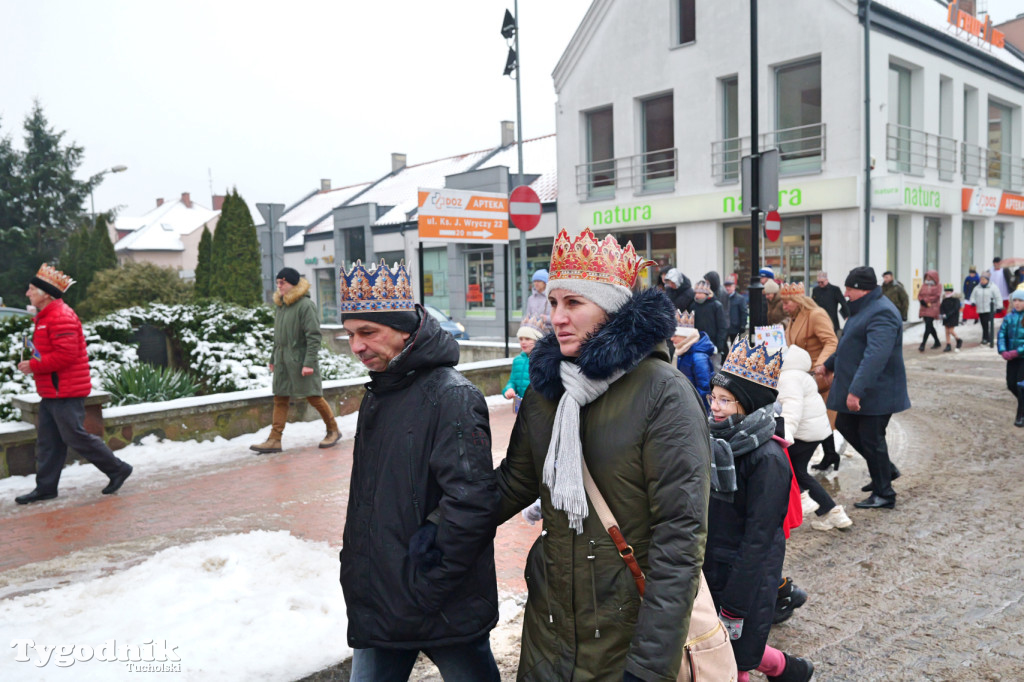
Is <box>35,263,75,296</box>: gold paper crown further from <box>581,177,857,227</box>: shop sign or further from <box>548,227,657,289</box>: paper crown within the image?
<box>581,177,857,227</box>: shop sign

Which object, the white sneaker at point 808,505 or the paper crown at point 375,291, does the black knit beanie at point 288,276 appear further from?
the paper crown at point 375,291

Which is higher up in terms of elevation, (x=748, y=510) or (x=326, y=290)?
(x=326, y=290)

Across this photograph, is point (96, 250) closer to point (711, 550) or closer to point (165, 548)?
point (165, 548)

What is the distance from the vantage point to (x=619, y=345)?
2.10m

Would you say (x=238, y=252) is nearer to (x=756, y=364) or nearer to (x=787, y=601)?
(x=787, y=601)

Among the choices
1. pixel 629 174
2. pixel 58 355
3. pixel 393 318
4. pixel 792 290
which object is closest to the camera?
pixel 393 318

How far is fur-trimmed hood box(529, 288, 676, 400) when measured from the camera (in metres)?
2.10

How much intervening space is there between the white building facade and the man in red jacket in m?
14.4

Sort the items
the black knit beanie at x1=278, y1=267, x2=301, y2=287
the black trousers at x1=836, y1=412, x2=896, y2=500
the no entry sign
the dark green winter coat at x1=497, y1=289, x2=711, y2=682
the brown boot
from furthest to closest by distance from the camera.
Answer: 1. the no entry sign
2. the brown boot
3. the black knit beanie at x1=278, y1=267, x2=301, y2=287
4. the black trousers at x1=836, y1=412, x2=896, y2=500
5. the dark green winter coat at x1=497, y1=289, x2=711, y2=682

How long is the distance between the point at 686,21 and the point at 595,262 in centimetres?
2201

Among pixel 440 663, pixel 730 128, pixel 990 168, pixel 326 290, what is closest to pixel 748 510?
pixel 440 663

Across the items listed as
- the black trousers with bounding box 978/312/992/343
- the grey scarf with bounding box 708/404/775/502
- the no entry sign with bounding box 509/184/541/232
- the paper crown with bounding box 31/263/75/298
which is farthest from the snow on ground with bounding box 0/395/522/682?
the black trousers with bounding box 978/312/992/343

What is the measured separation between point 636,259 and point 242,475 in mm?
5889

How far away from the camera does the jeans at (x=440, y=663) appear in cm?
239
